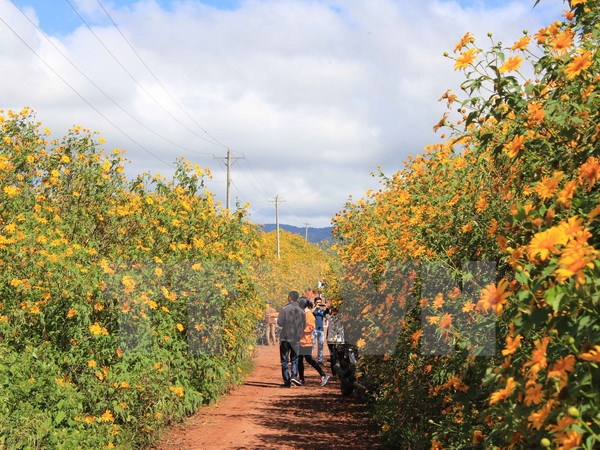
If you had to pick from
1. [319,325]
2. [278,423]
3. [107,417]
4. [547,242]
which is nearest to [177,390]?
[107,417]

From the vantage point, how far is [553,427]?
222 cm

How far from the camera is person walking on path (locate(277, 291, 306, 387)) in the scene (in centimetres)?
1349

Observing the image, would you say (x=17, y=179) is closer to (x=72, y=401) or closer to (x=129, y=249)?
(x=129, y=249)

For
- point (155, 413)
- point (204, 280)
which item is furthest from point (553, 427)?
point (204, 280)

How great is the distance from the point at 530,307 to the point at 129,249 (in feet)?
20.7

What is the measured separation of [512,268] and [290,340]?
907 centimetres

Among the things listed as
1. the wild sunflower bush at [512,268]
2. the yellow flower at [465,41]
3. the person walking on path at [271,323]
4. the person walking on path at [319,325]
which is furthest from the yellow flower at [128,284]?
the person walking on path at [271,323]

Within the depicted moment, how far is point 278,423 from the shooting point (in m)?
9.61

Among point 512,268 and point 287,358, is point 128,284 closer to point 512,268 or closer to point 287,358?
point 512,268

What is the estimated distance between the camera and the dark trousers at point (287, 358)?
13.5 m

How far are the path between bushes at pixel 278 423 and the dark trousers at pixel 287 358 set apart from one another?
0.84 ft

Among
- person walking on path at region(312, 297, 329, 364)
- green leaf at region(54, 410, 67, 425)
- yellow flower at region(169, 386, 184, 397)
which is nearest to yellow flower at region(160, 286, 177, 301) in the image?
yellow flower at region(169, 386, 184, 397)

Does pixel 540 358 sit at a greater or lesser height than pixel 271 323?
lesser

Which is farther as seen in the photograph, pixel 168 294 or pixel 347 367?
pixel 347 367
